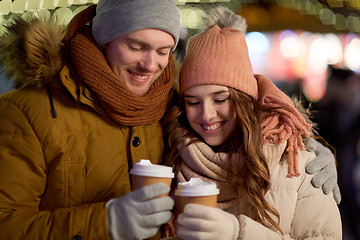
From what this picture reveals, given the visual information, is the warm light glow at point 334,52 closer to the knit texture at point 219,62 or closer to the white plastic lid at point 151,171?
the knit texture at point 219,62

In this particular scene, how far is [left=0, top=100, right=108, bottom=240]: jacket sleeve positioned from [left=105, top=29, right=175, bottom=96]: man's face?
0.56m

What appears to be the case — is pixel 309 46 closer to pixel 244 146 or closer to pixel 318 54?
pixel 318 54

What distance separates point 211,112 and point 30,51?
1.03 meters

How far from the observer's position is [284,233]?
273 centimetres

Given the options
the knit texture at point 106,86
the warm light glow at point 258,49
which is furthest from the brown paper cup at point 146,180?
the warm light glow at point 258,49

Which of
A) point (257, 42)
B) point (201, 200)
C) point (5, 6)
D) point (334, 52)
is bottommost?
point (334, 52)

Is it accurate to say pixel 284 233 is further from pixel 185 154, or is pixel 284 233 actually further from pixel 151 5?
pixel 151 5

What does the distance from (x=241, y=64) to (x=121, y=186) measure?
0.98 metres

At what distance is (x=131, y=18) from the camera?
8.57 feet

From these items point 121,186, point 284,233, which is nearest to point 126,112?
point 121,186

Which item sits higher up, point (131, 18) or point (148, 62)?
point (131, 18)

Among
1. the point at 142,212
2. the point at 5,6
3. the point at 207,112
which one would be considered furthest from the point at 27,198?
the point at 5,6

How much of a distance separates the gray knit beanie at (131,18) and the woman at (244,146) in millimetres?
299

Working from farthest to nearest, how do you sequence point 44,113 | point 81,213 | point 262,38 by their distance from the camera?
1. point 262,38
2. point 44,113
3. point 81,213
